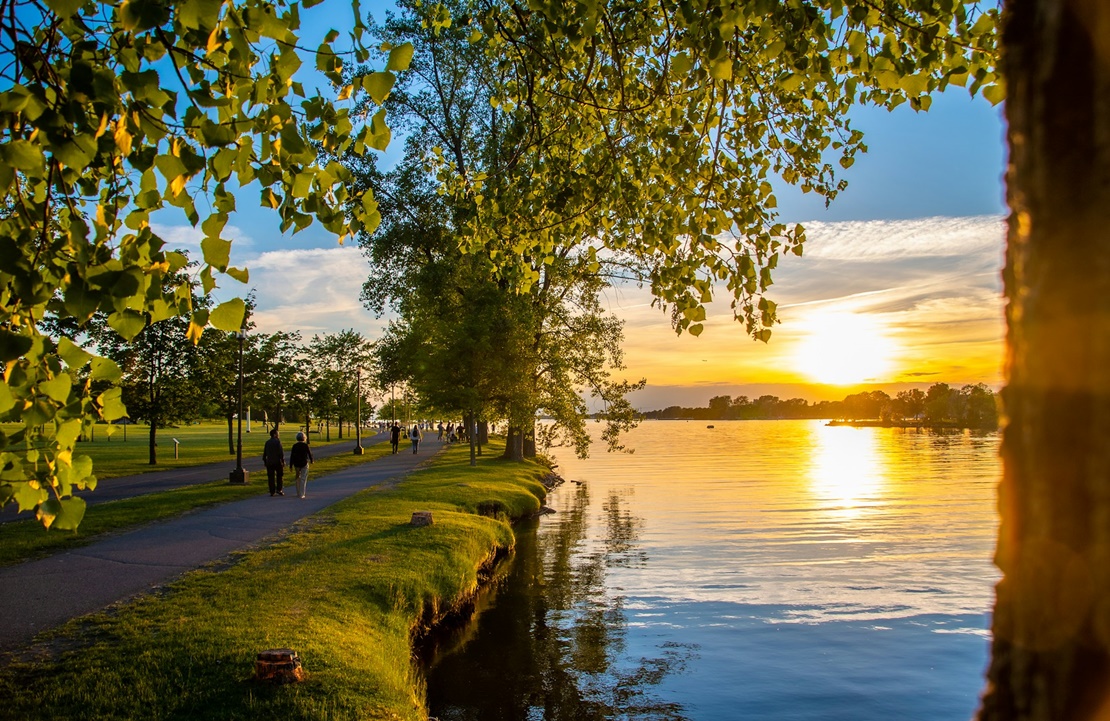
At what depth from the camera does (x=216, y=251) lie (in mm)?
3326

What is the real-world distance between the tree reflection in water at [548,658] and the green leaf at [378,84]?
808 centimetres

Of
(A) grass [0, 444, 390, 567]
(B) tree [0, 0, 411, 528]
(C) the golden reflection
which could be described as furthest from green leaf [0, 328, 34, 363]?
(C) the golden reflection

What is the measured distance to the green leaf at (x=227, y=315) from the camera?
343 centimetres

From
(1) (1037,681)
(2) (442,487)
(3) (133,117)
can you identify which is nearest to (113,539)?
(2) (442,487)

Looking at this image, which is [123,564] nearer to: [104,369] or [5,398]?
[104,369]

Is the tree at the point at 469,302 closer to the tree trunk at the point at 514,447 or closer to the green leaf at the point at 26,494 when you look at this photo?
the tree trunk at the point at 514,447

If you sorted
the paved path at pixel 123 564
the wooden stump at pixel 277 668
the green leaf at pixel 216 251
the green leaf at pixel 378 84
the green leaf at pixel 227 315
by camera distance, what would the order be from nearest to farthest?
1. the green leaf at pixel 216 251
2. the green leaf at pixel 227 315
3. the green leaf at pixel 378 84
4. the wooden stump at pixel 277 668
5. the paved path at pixel 123 564

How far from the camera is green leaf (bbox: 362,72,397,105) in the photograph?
3541mm

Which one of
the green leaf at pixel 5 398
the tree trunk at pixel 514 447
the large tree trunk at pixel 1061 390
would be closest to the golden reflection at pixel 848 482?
the tree trunk at pixel 514 447

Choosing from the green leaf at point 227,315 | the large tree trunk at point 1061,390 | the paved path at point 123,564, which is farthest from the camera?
the paved path at point 123,564

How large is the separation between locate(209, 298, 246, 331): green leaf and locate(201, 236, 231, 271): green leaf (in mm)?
190

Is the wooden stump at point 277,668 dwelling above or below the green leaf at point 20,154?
below

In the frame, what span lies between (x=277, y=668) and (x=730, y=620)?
1007cm

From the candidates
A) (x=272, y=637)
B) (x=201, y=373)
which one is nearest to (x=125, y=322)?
(x=272, y=637)
